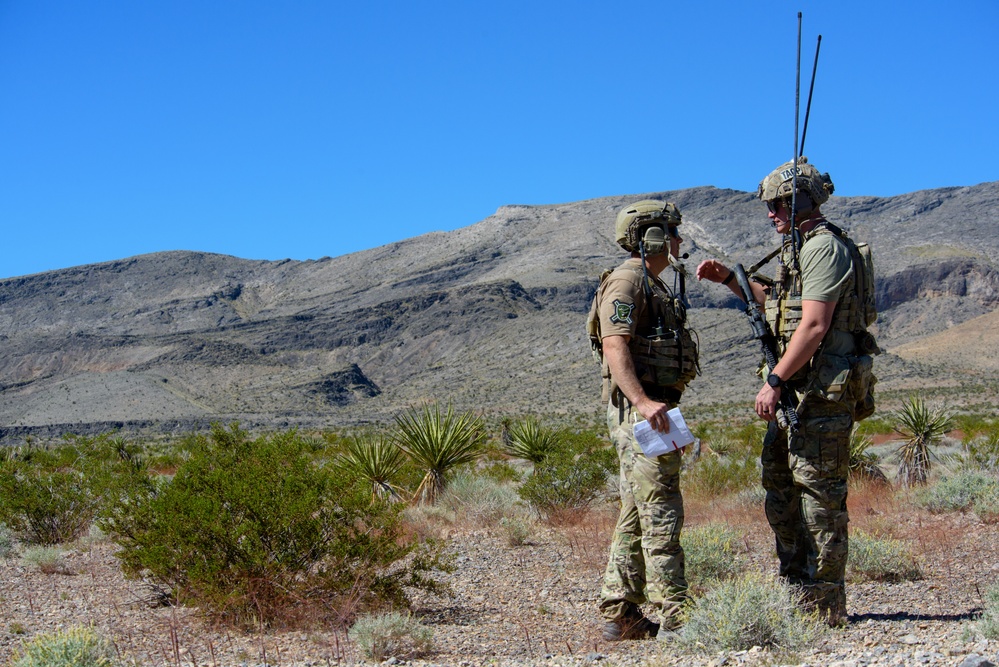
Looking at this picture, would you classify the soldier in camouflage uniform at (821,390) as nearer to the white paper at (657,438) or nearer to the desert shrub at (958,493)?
the white paper at (657,438)

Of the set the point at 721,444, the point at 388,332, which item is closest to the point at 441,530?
the point at 721,444

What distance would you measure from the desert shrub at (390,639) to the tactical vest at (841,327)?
229cm

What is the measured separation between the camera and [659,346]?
4715mm

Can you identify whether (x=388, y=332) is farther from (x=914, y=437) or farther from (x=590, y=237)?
(x=914, y=437)

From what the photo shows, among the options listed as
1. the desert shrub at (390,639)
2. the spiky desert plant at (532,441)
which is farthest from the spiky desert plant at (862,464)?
the desert shrub at (390,639)

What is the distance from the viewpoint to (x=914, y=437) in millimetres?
13188

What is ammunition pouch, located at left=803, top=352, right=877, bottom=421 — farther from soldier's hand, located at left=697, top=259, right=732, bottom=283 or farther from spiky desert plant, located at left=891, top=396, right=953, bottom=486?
A: spiky desert plant, located at left=891, top=396, right=953, bottom=486

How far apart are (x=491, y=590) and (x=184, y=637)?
2.07 m

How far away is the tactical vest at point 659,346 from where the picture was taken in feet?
15.5

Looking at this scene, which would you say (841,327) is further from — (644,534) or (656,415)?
(644,534)

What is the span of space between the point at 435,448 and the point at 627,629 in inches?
272

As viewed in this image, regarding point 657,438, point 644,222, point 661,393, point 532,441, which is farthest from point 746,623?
point 532,441

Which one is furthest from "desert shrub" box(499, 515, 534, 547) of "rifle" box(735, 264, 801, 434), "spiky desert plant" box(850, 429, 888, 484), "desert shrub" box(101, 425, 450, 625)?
"spiky desert plant" box(850, 429, 888, 484)

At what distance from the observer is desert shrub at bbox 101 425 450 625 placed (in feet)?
18.5
